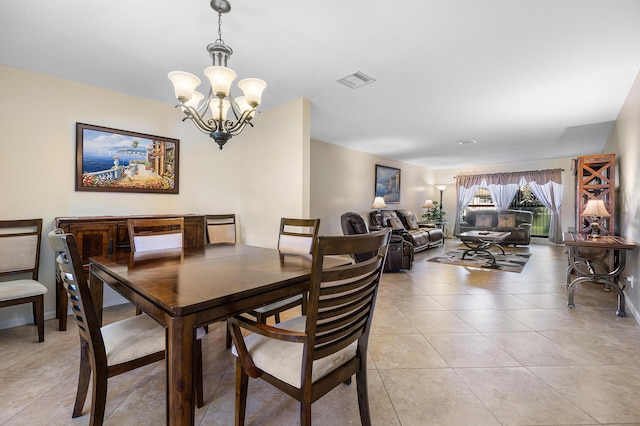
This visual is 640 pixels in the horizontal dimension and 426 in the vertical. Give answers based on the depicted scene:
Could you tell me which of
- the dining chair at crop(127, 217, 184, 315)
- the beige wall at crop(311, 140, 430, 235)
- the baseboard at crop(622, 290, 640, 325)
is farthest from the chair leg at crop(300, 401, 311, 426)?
the beige wall at crop(311, 140, 430, 235)

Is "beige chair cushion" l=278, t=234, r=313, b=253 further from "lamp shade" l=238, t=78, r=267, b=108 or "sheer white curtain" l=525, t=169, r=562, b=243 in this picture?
"sheer white curtain" l=525, t=169, r=562, b=243

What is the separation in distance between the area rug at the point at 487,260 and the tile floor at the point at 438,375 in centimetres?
187

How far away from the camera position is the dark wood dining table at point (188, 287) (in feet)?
3.08

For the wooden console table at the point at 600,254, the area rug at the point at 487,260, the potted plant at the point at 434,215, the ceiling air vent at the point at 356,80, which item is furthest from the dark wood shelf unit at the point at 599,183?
the potted plant at the point at 434,215

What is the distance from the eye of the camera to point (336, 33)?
2029 mm

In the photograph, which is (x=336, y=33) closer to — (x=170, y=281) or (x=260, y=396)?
(x=170, y=281)

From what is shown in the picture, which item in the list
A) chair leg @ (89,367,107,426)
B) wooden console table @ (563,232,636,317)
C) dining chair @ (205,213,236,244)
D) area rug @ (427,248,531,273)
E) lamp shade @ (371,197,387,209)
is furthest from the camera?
lamp shade @ (371,197,387,209)

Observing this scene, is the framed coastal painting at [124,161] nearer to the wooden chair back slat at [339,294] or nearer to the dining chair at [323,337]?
the dining chair at [323,337]

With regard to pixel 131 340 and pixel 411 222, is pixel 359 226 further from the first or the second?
A: pixel 131 340

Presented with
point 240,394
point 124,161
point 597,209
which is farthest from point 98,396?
point 597,209

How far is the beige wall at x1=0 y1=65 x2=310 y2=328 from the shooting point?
2514 mm

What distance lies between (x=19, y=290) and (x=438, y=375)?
10.2 feet

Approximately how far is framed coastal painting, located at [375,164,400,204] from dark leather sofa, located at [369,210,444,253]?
0.45 m

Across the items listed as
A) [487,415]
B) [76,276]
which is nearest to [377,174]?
[487,415]
